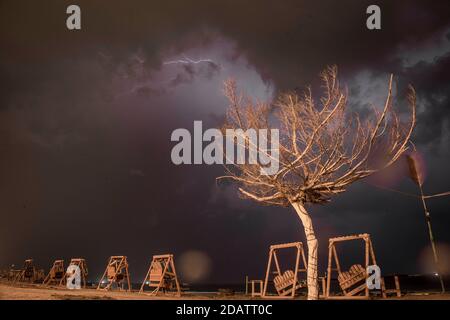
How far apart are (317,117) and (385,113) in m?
2.12

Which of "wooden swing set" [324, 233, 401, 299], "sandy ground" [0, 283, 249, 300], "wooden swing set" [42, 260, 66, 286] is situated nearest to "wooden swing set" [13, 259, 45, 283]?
"wooden swing set" [42, 260, 66, 286]

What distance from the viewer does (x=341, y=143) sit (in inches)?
460

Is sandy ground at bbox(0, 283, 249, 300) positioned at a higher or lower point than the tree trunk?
lower

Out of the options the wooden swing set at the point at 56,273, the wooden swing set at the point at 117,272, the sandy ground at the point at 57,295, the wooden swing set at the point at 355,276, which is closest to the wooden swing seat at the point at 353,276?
the wooden swing set at the point at 355,276

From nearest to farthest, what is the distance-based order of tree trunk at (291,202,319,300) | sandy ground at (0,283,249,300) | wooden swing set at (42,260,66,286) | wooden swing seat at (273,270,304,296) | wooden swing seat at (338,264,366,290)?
tree trunk at (291,202,319,300), sandy ground at (0,283,249,300), wooden swing seat at (338,264,366,290), wooden swing seat at (273,270,304,296), wooden swing set at (42,260,66,286)

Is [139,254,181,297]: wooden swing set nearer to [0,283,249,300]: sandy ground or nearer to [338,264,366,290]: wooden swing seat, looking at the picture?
[0,283,249,300]: sandy ground

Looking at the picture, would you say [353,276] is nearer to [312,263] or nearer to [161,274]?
[312,263]

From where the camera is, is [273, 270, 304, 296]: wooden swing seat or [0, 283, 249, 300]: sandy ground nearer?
[0, 283, 249, 300]: sandy ground

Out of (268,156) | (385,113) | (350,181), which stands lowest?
(350,181)

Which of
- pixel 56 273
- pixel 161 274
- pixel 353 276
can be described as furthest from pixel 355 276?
pixel 56 273
